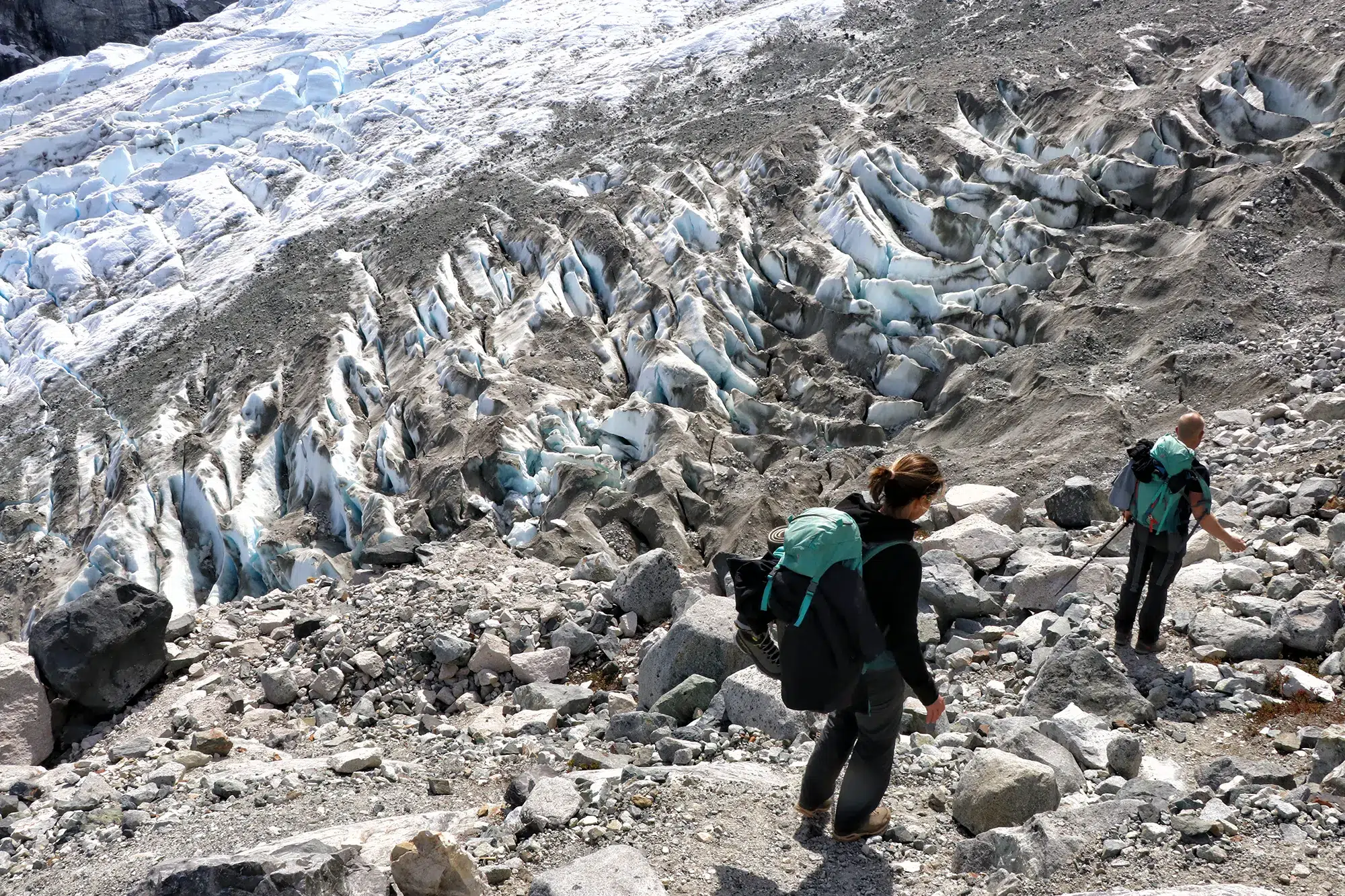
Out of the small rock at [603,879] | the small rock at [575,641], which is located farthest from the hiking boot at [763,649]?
the small rock at [575,641]

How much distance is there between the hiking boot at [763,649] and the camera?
400 centimetres

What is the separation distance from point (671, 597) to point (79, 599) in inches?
205

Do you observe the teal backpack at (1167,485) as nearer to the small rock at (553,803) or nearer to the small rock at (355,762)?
the small rock at (553,803)

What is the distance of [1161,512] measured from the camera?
20.0 ft

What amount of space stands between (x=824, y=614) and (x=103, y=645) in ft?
22.7

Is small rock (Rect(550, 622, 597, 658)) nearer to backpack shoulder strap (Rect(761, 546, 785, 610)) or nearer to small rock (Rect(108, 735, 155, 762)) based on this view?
small rock (Rect(108, 735, 155, 762))

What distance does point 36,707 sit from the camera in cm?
768

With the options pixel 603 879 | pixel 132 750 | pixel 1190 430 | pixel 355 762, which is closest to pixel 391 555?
pixel 132 750

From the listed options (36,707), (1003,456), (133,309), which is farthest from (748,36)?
(36,707)

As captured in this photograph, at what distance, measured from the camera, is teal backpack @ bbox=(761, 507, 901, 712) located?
3.77 m

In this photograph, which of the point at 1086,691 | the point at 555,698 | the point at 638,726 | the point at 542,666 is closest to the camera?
the point at 1086,691

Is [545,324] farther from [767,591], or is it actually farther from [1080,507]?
[767,591]

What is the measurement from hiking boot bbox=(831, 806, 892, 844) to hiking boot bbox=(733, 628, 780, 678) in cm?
88

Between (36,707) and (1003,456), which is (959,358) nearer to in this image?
(1003,456)
